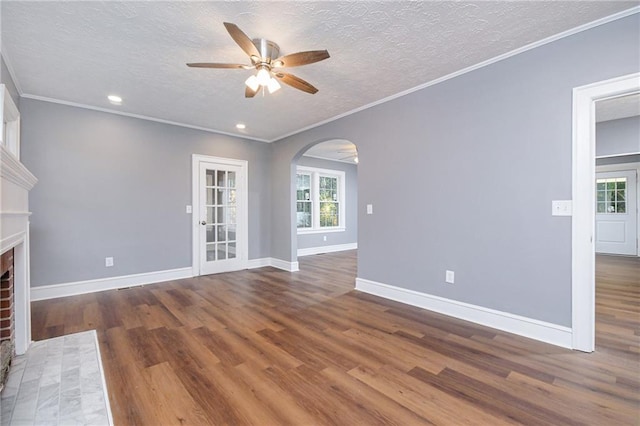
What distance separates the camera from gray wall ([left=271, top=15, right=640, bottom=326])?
2.32 m

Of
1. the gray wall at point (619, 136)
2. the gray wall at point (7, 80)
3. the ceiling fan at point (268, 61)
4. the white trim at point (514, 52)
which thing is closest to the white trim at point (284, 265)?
the white trim at point (514, 52)

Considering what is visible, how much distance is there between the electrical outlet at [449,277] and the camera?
3010 millimetres

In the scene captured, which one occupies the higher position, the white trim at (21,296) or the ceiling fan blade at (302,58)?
the ceiling fan blade at (302,58)

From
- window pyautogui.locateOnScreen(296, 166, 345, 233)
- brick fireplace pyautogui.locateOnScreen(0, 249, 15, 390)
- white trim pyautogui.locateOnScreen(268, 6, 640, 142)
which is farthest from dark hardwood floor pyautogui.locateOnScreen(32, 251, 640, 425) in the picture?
window pyautogui.locateOnScreen(296, 166, 345, 233)

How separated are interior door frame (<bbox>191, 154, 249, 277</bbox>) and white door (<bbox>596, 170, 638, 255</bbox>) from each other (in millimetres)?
8401

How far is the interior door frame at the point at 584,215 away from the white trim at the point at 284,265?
3.97 m

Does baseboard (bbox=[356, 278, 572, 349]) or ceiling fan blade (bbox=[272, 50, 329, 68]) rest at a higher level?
ceiling fan blade (bbox=[272, 50, 329, 68])

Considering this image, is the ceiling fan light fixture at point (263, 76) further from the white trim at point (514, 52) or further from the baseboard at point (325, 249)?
the baseboard at point (325, 249)

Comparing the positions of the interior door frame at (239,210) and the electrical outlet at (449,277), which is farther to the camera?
the interior door frame at (239,210)

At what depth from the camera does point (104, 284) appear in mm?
3994

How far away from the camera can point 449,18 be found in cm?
210

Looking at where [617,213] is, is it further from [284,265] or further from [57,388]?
[57,388]

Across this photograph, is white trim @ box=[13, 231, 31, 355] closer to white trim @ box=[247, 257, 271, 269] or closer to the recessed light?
the recessed light

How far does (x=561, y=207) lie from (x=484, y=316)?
47.8 inches
